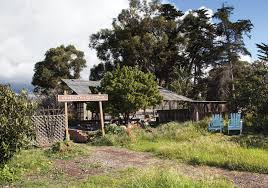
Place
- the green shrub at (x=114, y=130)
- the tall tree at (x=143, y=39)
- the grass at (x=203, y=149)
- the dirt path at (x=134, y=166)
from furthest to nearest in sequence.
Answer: the tall tree at (x=143, y=39)
the green shrub at (x=114, y=130)
the grass at (x=203, y=149)
the dirt path at (x=134, y=166)

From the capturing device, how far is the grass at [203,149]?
1225 cm

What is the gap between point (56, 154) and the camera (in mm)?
14430

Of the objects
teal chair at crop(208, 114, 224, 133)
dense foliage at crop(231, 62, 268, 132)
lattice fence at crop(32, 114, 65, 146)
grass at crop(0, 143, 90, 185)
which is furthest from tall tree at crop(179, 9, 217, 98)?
grass at crop(0, 143, 90, 185)

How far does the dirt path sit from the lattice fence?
379cm

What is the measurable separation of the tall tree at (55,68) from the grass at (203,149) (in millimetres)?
29569

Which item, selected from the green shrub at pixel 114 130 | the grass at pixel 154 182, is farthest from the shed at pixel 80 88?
the grass at pixel 154 182

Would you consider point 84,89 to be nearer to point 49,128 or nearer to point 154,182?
point 49,128

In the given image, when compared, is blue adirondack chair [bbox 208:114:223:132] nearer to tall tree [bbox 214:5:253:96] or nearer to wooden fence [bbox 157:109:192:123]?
wooden fence [bbox 157:109:192:123]

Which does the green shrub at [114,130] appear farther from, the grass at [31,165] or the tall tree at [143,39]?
the tall tree at [143,39]

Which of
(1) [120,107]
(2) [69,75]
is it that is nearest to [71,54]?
(2) [69,75]

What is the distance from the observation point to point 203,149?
14.8 meters

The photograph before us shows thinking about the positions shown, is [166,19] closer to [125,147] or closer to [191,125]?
[191,125]

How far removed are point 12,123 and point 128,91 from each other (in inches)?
488

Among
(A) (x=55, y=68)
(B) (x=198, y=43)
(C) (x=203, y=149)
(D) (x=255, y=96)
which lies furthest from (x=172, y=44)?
(C) (x=203, y=149)
